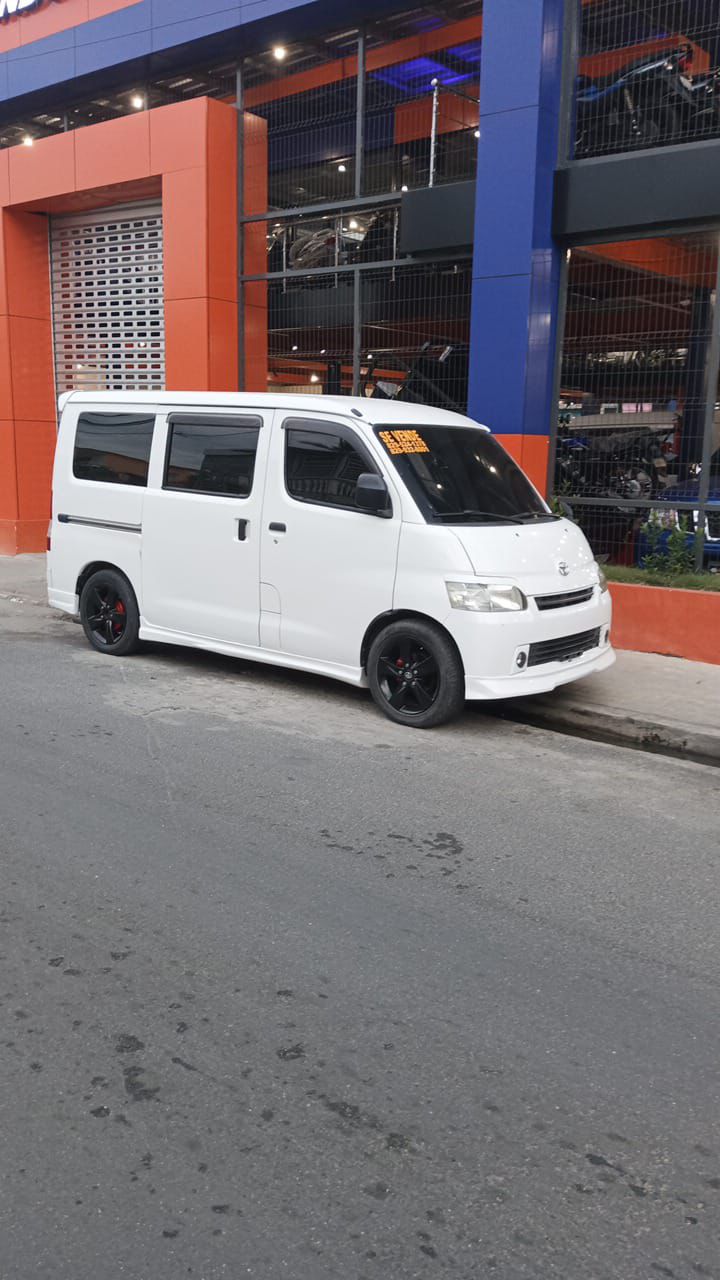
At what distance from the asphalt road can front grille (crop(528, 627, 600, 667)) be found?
807 mm

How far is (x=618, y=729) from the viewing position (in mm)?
7082

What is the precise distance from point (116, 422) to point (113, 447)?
0.21 metres

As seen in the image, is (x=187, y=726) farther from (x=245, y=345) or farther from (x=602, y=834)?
(x=245, y=345)

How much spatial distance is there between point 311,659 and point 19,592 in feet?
20.0

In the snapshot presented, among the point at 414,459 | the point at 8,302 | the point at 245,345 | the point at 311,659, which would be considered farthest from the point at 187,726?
the point at 8,302

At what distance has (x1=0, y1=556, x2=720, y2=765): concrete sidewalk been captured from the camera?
6.86 metres

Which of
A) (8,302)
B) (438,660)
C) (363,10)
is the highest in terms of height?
(363,10)

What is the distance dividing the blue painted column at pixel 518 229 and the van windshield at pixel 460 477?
237 cm

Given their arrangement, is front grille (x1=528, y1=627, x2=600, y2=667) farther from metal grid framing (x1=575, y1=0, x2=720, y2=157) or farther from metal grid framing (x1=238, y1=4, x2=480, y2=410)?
metal grid framing (x1=575, y1=0, x2=720, y2=157)

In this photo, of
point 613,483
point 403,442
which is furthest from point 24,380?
point 403,442

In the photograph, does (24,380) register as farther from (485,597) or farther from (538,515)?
(485,597)

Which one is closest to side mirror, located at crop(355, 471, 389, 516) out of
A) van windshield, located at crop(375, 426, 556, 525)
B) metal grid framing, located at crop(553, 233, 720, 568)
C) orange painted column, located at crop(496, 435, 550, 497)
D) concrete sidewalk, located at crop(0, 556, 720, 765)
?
van windshield, located at crop(375, 426, 556, 525)

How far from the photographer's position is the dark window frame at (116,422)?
823cm

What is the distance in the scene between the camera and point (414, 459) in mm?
7039
